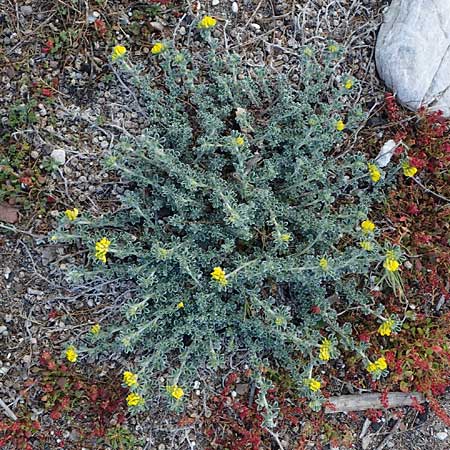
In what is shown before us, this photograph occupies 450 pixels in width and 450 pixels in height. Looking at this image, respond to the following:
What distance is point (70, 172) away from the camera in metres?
3.93

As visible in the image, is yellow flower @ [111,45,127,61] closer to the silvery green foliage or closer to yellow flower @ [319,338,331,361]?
the silvery green foliage

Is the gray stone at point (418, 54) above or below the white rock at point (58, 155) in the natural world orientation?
above

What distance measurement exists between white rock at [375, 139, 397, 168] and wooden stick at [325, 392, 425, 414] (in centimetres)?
162

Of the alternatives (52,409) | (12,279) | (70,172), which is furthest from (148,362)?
(70,172)

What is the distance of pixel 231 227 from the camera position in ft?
12.0

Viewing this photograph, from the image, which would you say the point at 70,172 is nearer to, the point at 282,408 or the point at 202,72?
the point at 202,72

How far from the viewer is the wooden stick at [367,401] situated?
3.96 meters

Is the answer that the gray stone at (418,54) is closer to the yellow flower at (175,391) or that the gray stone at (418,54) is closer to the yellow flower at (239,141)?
the yellow flower at (239,141)

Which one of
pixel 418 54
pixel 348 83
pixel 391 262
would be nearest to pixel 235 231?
pixel 391 262

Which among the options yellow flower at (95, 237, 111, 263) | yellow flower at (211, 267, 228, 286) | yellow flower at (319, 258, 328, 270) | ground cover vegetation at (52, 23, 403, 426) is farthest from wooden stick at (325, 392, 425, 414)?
yellow flower at (95, 237, 111, 263)

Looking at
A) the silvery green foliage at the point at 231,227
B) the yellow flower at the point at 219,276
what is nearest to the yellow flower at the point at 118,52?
the silvery green foliage at the point at 231,227

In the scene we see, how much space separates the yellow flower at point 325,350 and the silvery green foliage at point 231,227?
79 millimetres

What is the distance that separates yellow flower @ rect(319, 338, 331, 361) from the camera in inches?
134

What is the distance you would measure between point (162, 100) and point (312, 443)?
2564mm
